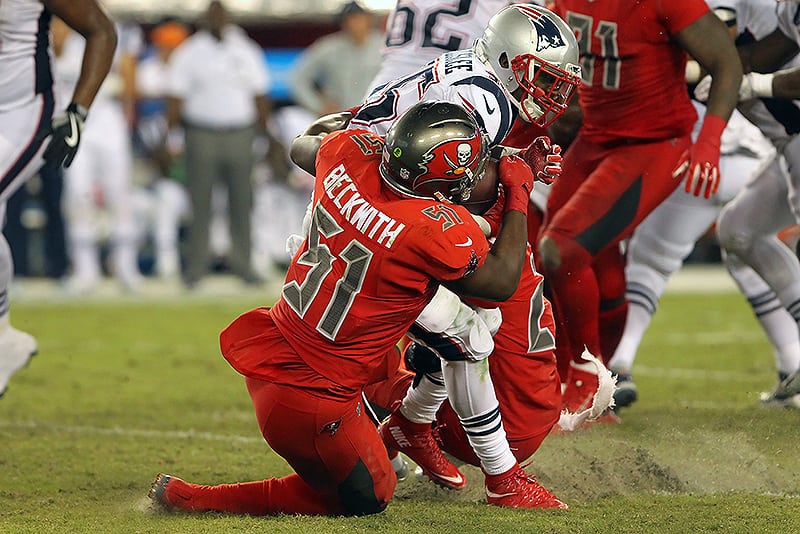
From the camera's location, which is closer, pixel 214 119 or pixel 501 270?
pixel 501 270

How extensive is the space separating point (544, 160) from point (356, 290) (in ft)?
2.84

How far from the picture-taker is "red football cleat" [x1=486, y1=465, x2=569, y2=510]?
407 centimetres

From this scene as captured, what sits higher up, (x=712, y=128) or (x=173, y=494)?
(x=712, y=128)

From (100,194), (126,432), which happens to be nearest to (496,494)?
(126,432)

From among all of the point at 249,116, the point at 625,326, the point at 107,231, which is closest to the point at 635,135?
the point at 625,326

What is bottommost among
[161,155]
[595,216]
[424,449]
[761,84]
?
[161,155]

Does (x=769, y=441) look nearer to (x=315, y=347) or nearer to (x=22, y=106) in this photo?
(x=315, y=347)

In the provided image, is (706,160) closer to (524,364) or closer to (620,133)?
(620,133)

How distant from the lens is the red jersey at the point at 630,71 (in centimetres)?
536

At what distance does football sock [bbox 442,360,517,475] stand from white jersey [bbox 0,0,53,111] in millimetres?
2243

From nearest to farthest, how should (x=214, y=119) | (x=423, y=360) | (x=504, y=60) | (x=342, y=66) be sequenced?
(x=423, y=360)
(x=504, y=60)
(x=214, y=119)
(x=342, y=66)

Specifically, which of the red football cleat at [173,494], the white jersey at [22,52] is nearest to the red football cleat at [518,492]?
the red football cleat at [173,494]

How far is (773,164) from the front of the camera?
6023mm

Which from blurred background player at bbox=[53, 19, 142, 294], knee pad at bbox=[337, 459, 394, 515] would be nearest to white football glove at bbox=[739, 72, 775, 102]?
knee pad at bbox=[337, 459, 394, 515]
